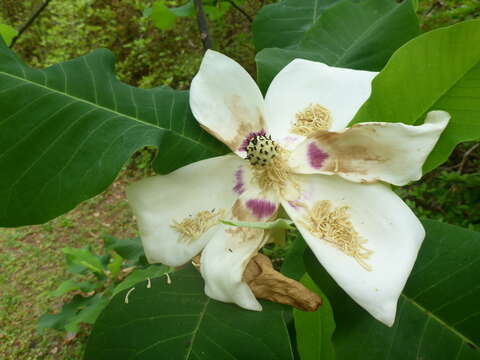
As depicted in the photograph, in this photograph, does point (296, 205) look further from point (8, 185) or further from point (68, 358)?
point (68, 358)

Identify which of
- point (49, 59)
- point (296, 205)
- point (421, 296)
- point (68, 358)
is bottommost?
point (68, 358)

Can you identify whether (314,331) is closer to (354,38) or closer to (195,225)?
(195,225)

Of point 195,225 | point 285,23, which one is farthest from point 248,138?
point 285,23

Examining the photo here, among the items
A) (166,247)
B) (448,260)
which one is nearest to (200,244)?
(166,247)

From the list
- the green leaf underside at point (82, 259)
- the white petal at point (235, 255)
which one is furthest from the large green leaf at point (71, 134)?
the green leaf underside at point (82, 259)

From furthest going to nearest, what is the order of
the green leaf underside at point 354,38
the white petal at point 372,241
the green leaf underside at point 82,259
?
the green leaf underside at point 82,259, the green leaf underside at point 354,38, the white petal at point 372,241

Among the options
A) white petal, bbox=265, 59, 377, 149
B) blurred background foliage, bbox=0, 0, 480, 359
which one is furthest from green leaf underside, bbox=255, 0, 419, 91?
blurred background foliage, bbox=0, 0, 480, 359

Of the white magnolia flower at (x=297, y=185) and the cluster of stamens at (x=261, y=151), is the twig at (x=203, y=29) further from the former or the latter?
the cluster of stamens at (x=261, y=151)

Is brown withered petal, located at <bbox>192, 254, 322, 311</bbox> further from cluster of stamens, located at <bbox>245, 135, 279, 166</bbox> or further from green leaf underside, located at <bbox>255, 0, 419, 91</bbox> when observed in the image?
green leaf underside, located at <bbox>255, 0, 419, 91</bbox>
